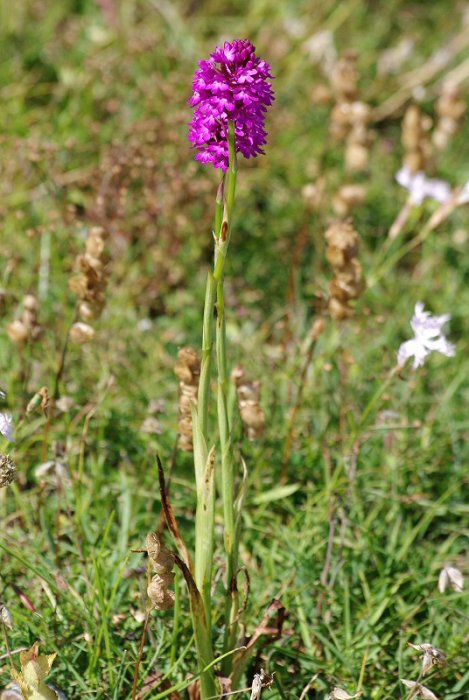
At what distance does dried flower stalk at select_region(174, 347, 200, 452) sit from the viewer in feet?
5.16

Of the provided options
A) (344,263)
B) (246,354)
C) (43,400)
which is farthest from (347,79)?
(43,400)

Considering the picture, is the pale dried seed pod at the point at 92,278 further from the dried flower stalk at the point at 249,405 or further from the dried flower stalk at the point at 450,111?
the dried flower stalk at the point at 450,111

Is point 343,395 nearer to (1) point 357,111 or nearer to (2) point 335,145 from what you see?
(1) point 357,111

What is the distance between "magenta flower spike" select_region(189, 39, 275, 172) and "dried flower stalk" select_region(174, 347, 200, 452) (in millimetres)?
423

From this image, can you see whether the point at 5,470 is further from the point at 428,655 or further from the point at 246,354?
the point at 246,354

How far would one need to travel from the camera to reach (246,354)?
8.27ft

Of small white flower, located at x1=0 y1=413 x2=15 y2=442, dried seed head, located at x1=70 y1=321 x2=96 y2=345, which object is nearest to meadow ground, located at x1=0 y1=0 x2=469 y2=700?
dried seed head, located at x1=70 y1=321 x2=96 y2=345

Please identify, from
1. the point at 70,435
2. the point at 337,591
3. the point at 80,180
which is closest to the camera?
the point at 337,591

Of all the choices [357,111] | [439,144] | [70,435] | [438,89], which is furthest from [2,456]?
[438,89]

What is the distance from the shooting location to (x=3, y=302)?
1860mm

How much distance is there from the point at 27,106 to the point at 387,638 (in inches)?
102

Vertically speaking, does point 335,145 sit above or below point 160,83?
below

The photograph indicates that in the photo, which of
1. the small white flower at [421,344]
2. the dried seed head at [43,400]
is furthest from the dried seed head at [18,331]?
the small white flower at [421,344]

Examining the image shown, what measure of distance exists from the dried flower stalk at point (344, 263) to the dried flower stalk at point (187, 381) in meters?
0.46
